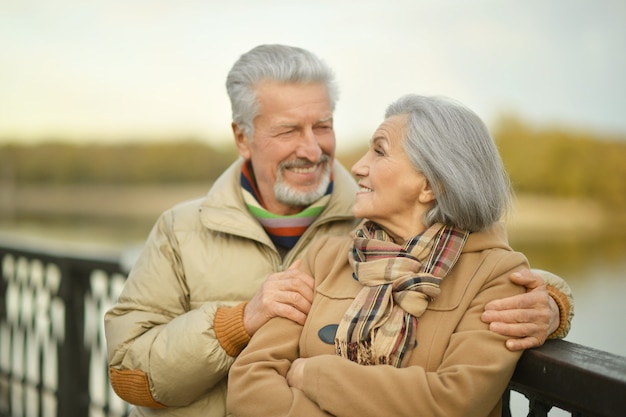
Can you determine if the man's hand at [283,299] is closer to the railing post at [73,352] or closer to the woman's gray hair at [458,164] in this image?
the woman's gray hair at [458,164]

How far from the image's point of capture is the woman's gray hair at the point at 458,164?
1627 millimetres

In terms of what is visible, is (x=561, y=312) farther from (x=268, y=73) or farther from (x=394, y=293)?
(x=268, y=73)

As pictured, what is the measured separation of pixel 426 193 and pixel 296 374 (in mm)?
548

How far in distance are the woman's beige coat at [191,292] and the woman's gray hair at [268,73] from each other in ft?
0.88

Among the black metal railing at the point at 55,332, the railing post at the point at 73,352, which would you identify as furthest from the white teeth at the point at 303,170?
the railing post at the point at 73,352

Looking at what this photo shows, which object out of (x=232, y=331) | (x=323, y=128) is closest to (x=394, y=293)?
(x=232, y=331)

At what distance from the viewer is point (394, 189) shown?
67.2 inches

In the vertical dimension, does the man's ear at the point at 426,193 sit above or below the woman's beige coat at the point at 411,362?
above

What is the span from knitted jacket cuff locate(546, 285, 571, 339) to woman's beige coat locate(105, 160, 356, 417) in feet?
2.57

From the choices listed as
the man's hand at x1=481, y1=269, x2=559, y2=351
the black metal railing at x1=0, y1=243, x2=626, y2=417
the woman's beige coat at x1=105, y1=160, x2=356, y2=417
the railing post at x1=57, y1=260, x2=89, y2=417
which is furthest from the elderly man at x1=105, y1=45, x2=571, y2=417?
the railing post at x1=57, y1=260, x2=89, y2=417

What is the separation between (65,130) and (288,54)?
7766mm

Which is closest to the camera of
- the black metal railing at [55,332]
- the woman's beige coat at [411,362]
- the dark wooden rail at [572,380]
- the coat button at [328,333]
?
the dark wooden rail at [572,380]

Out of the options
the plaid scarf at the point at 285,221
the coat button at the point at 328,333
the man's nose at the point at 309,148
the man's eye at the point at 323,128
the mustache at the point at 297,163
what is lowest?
the coat button at the point at 328,333

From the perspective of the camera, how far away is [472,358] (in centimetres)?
144
